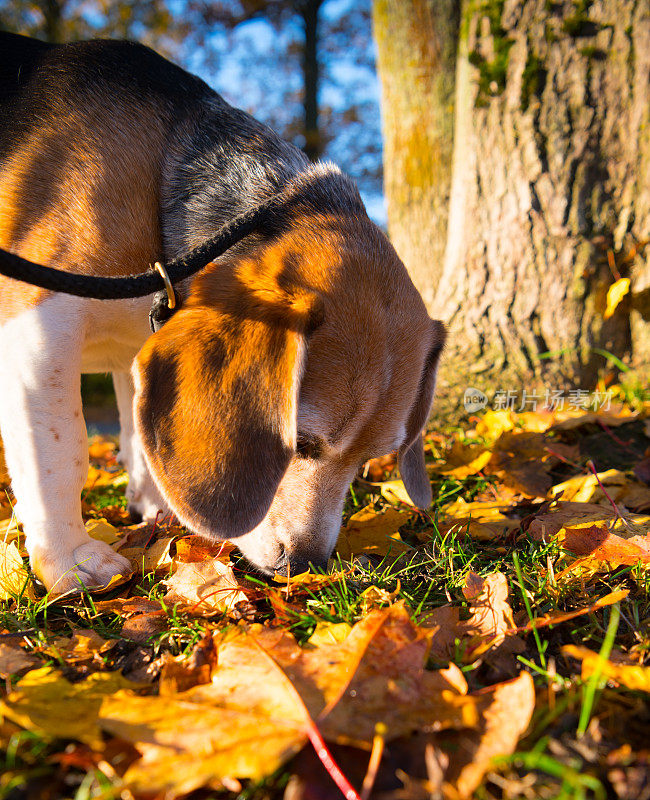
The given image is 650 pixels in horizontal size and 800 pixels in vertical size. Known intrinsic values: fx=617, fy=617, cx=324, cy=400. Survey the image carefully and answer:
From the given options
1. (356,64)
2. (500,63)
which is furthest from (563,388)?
(356,64)

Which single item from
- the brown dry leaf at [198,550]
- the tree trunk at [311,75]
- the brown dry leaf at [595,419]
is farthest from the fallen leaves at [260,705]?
the tree trunk at [311,75]

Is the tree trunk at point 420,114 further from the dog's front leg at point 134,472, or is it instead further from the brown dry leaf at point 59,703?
the brown dry leaf at point 59,703

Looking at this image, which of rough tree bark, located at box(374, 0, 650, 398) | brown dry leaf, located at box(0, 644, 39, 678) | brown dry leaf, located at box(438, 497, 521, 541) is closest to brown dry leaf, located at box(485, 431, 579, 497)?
brown dry leaf, located at box(438, 497, 521, 541)

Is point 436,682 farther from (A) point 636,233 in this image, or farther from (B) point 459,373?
(A) point 636,233

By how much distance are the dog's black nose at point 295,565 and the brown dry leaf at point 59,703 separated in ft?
2.17

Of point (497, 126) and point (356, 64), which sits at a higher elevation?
point (356, 64)

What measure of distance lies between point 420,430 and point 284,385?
37.9 inches

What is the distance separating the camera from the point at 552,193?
398cm

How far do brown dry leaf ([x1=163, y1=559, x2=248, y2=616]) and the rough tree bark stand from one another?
2500mm

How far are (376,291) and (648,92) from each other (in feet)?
9.77

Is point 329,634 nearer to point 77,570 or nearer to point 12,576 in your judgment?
point 77,570

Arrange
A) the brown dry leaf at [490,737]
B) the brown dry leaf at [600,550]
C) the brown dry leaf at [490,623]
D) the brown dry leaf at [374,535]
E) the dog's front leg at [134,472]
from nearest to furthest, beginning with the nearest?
the brown dry leaf at [490,737]
the brown dry leaf at [490,623]
the brown dry leaf at [600,550]
the brown dry leaf at [374,535]
the dog's front leg at [134,472]

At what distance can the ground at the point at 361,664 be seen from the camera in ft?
3.75

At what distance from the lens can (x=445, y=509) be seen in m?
2.77
